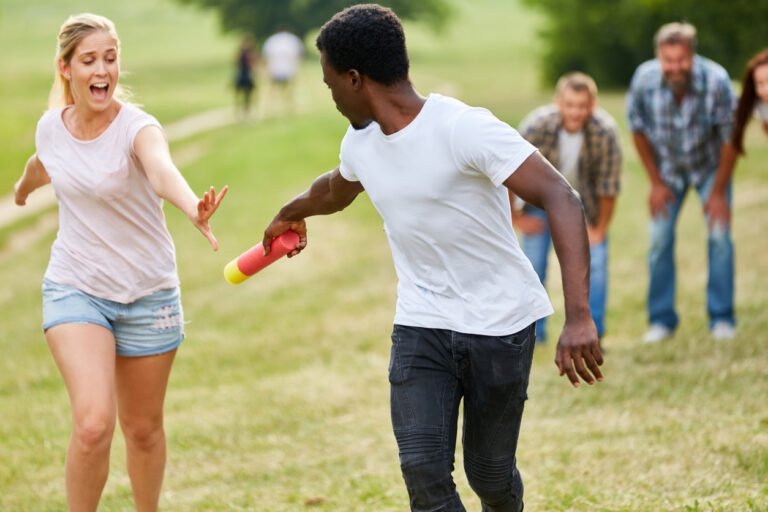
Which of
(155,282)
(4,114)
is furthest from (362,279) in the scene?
(4,114)

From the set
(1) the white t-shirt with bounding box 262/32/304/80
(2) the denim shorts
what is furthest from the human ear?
(1) the white t-shirt with bounding box 262/32/304/80

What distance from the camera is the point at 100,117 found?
4.98m

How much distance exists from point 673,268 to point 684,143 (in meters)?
0.97

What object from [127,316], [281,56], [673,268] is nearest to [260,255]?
[127,316]

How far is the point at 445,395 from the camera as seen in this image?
4.29 m

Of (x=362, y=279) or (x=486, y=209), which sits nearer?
(x=486, y=209)

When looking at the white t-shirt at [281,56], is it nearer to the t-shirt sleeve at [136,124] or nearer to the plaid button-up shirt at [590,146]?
the plaid button-up shirt at [590,146]

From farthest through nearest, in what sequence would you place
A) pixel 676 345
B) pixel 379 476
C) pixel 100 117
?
pixel 676 345
pixel 379 476
pixel 100 117

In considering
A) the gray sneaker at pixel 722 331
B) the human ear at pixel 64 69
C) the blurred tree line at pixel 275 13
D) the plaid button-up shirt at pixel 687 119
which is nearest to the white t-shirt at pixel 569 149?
the plaid button-up shirt at pixel 687 119

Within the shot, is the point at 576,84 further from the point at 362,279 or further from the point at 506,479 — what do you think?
the point at 362,279

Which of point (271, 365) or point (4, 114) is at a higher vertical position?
point (4, 114)

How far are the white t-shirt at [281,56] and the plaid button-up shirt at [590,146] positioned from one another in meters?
23.7

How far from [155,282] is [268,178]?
54.7 ft

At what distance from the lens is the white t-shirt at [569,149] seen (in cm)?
841
